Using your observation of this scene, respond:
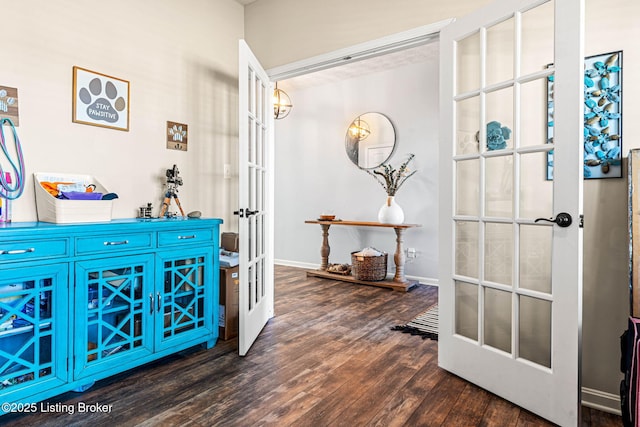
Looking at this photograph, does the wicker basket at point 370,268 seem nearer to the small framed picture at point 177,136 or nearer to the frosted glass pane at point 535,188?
the small framed picture at point 177,136

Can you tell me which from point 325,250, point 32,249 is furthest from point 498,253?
point 325,250

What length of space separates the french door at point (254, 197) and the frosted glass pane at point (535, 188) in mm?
1586

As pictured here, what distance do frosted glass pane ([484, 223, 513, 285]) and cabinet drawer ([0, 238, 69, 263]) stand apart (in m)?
2.15

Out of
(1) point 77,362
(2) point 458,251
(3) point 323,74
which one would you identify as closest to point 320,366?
(2) point 458,251

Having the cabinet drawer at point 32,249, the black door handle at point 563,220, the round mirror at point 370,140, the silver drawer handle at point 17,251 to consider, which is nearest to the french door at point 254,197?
the cabinet drawer at point 32,249

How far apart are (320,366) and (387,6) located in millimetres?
2382

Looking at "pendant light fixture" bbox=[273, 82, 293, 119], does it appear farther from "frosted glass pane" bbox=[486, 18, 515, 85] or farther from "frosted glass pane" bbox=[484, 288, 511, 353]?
"frosted glass pane" bbox=[484, 288, 511, 353]

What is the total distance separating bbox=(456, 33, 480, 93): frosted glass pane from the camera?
81.2 inches

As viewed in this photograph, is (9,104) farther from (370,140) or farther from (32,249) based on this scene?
(370,140)

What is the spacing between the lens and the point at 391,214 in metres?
4.45

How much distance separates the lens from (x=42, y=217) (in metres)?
2.04

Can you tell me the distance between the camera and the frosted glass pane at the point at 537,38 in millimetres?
1764

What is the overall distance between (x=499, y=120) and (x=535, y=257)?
732mm

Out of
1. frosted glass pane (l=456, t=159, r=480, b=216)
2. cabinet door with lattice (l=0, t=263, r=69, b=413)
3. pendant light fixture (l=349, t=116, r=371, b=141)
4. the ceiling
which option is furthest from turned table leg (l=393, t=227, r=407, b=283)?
cabinet door with lattice (l=0, t=263, r=69, b=413)
